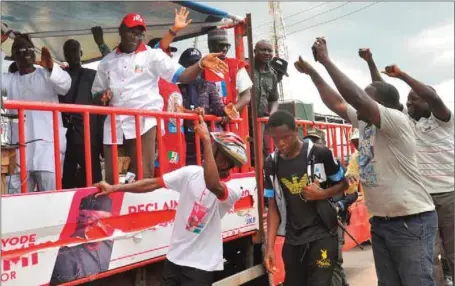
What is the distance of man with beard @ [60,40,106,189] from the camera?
12.5 feet

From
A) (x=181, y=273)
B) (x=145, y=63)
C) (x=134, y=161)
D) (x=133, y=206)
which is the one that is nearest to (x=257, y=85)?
(x=145, y=63)

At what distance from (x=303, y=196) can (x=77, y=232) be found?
1460mm

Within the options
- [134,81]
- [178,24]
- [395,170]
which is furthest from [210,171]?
[178,24]


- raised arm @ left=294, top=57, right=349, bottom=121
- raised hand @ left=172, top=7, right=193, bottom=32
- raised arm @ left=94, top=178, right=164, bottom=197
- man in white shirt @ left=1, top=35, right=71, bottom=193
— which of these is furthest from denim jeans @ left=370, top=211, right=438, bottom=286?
man in white shirt @ left=1, top=35, right=71, bottom=193

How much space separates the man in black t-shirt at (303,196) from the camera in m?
3.21

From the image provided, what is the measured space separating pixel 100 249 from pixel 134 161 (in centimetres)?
81

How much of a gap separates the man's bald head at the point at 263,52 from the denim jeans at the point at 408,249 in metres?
2.90

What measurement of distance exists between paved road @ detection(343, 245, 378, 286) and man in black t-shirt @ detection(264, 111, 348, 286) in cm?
312

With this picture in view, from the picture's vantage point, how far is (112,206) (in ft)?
9.90

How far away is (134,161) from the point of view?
140 inches

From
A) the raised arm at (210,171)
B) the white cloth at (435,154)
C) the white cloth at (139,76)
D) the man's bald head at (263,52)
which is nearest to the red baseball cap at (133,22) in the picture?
the white cloth at (139,76)

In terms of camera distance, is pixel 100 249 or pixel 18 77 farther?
pixel 18 77

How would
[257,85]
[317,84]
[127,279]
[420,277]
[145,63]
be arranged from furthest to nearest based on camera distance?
[257,85] → [145,63] → [127,279] → [317,84] → [420,277]

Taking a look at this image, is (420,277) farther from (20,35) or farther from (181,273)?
(20,35)
